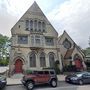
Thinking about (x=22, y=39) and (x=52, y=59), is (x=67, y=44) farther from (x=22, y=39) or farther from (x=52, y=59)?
(x=22, y=39)

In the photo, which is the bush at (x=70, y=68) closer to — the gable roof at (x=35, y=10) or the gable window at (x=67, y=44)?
the gable window at (x=67, y=44)

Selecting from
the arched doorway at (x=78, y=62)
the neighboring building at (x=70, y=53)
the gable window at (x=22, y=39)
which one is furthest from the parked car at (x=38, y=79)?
the arched doorway at (x=78, y=62)

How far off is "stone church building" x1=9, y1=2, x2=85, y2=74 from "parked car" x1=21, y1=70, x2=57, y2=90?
9.58m

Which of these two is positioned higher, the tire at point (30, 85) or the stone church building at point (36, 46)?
the stone church building at point (36, 46)

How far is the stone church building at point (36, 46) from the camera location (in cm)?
2774

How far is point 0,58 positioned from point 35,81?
42.6m

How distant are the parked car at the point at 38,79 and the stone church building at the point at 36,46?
9.58 m

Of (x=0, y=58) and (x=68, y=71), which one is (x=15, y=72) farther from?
(x=0, y=58)

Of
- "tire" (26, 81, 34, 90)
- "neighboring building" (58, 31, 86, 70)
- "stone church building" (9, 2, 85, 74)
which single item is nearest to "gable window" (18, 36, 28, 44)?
"stone church building" (9, 2, 85, 74)

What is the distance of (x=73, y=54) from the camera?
102 feet

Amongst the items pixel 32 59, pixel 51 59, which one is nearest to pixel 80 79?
pixel 51 59

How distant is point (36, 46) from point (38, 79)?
1138 cm

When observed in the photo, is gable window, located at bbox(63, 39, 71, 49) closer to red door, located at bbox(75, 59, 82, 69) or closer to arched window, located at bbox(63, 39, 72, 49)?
arched window, located at bbox(63, 39, 72, 49)

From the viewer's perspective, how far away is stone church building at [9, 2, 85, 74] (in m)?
27.7
